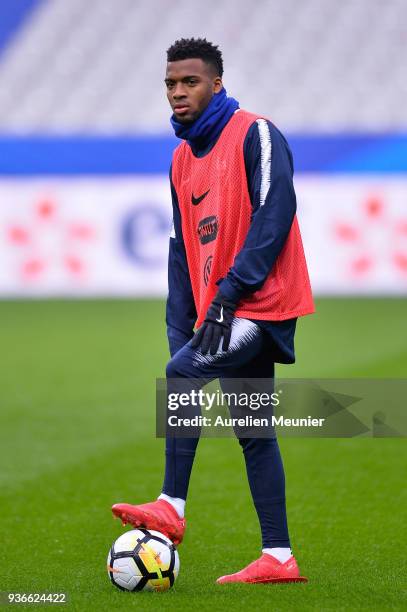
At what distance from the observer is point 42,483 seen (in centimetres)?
670

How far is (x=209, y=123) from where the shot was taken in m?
4.29

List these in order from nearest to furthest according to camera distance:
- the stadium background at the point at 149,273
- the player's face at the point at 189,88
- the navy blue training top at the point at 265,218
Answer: the navy blue training top at the point at 265,218 < the player's face at the point at 189,88 < the stadium background at the point at 149,273

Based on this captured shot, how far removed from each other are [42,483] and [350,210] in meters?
11.9

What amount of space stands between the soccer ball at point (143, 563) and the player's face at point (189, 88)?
1.56 meters

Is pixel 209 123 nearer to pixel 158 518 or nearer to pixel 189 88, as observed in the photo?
pixel 189 88

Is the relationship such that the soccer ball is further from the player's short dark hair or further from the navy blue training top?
the player's short dark hair

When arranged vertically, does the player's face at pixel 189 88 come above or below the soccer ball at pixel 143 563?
above

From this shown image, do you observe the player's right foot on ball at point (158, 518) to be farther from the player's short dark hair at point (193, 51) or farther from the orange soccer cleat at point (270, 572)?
the player's short dark hair at point (193, 51)

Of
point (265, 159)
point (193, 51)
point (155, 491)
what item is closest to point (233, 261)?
point (265, 159)

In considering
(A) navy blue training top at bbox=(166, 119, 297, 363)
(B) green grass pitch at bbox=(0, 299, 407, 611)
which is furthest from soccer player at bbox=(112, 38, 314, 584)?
(B) green grass pitch at bbox=(0, 299, 407, 611)

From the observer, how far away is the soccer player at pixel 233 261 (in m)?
4.14

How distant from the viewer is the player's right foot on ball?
4.33m

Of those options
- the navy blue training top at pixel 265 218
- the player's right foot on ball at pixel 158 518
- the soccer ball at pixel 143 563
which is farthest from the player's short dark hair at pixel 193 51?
the soccer ball at pixel 143 563

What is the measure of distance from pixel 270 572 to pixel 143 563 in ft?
1.56
